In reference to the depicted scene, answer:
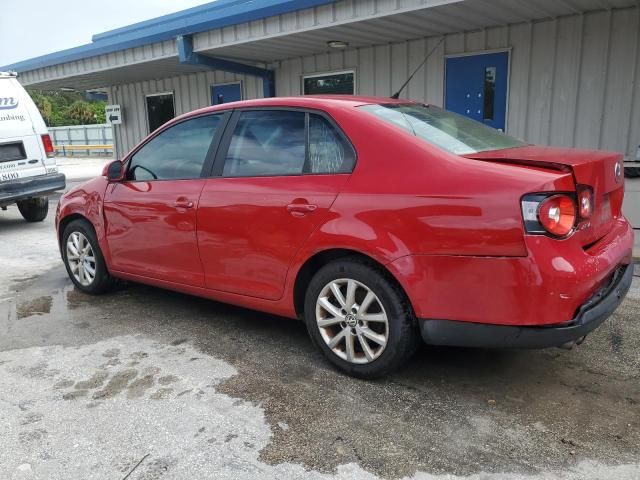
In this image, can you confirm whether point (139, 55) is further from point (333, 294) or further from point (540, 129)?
point (333, 294)

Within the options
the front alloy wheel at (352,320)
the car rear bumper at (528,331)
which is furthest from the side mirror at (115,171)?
the car rear bumper at (528,331)

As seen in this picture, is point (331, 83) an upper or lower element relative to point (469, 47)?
lower

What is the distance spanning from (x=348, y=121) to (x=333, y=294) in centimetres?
101

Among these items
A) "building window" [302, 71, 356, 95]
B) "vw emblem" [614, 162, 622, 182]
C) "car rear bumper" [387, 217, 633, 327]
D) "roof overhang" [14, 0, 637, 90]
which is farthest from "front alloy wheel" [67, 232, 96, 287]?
"building window" [302, 71, 356, 95]

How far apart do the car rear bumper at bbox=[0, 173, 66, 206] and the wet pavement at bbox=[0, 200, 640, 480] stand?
15.2 feet

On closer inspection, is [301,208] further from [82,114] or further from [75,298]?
[82,114]

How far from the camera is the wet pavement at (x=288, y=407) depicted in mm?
2441

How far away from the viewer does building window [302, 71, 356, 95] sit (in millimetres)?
9445

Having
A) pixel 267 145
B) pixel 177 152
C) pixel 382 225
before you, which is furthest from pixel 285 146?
pixel 177 152

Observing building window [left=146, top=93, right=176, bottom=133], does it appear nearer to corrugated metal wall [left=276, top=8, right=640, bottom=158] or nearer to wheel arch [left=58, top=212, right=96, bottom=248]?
corrugated metal wall [left=276, top=8, right=640, bottom=158]

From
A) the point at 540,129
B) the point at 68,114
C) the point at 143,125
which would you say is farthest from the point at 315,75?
the point at 68,114

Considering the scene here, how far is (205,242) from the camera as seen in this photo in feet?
12.3

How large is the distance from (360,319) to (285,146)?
121 cm

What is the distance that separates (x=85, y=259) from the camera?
4.88 metres
